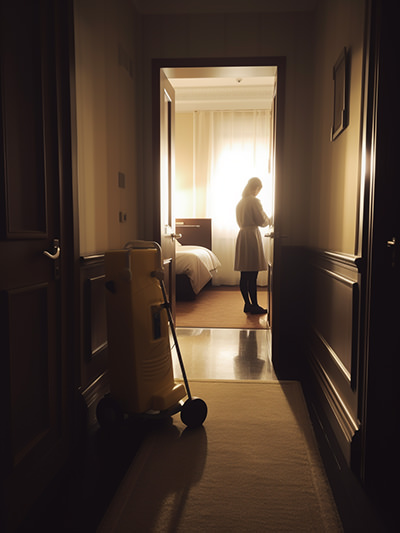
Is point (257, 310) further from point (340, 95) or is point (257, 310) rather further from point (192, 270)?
point (340, 95)

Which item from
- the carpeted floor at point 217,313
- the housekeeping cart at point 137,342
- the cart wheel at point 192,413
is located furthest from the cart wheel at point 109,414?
the carpeted floor at point 217,313

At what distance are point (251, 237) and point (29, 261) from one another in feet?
11.9

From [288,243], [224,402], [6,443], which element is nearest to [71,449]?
[6,443]

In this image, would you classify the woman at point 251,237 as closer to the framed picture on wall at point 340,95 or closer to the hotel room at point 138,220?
the hotel room at point 138,220

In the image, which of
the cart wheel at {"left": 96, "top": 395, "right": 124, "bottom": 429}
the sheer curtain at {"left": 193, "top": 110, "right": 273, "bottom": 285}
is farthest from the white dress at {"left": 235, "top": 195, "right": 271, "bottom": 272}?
the cart wheel at {"left": 96, "top": 395, "right": 124, "bottom": 429}

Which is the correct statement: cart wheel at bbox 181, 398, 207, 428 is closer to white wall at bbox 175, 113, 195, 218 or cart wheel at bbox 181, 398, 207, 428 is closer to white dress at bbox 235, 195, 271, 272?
white dress at bbox 235, 195, 271, 272

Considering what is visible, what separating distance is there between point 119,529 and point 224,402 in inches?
46.0

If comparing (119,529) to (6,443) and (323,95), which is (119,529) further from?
(323,95)

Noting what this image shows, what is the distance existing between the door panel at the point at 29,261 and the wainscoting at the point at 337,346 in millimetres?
1223

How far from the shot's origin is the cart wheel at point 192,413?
6.97ft

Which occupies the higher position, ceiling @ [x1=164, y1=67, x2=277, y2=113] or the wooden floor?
ceiling @ [x1=164, y1=67, x2=277, y2=113]

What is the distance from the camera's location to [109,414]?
2059 mm

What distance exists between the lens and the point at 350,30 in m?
2.11

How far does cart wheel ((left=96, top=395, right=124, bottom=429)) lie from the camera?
6.68ft
